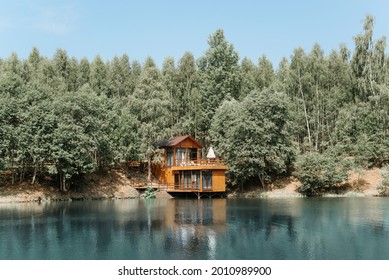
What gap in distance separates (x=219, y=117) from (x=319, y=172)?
46.1 ft

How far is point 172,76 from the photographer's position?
63594mm

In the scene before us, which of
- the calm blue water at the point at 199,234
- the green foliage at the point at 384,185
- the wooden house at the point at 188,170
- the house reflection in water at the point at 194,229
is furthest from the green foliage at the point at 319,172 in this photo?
the house reflection in water at the point at 194,229

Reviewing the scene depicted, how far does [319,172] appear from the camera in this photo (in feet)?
152

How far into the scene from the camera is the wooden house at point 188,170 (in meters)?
46.8

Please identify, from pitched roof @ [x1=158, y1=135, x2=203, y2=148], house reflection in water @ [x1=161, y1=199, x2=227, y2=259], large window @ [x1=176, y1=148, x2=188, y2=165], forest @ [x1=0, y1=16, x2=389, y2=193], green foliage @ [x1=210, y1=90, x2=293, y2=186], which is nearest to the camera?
house reflection in water @ [x1=161, y1=199, x2=227, y2=259]

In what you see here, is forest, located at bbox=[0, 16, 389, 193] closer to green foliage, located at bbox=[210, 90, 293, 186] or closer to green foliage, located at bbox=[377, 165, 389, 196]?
green foliage, located at bbox=[210, 90, 293, 186]

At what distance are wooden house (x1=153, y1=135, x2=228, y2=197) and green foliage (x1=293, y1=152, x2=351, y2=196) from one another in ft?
28.3

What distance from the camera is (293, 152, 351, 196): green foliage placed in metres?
45.9

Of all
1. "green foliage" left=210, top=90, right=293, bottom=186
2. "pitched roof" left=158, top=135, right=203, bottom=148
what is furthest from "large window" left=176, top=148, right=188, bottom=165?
"green foliage" left=210, top=90, right=293, bottom=186

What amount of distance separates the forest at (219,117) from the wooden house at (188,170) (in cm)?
161

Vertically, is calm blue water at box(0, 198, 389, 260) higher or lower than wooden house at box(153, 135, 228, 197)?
lower

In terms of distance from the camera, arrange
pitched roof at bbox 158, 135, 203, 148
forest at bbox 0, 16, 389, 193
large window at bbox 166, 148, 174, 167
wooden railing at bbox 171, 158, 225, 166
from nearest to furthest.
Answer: forest at bbox 0, 16, 389, 193 → wooden railing at bbox 171, 158, 225, 166 → pitched roof at bbox 158, 135, 203, 148 → large window at bbox 166, 148, 174, 167

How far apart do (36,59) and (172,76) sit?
2873cm

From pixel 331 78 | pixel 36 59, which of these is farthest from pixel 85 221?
pixel 36 59
